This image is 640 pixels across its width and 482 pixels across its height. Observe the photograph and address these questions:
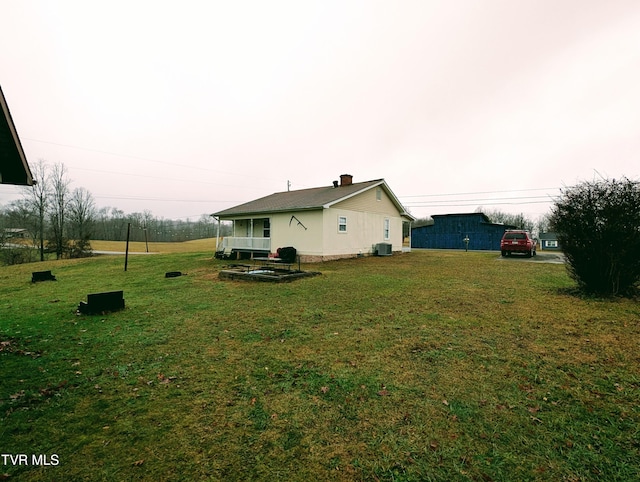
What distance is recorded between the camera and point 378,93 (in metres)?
18.7

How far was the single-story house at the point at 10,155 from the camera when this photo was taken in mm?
4950

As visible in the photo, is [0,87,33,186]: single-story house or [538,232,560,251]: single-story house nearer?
[0,87,33,186]: single-story house

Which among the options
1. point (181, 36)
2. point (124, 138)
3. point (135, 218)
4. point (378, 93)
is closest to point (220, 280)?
point (181, 36)

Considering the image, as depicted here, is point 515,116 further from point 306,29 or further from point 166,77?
point 166,77

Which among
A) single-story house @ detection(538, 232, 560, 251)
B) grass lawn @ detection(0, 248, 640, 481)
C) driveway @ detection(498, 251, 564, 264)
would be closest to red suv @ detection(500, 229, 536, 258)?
driveway @ detection(498, 251, 564, 264)

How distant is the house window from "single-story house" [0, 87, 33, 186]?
49.1 feet

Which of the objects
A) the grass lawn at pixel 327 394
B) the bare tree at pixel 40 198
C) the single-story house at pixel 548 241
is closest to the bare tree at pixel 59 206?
the bare tree at pixel 40 198

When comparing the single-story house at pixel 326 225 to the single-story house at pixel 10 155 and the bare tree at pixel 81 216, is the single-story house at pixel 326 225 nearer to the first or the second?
the single-story house at pixel 10 155

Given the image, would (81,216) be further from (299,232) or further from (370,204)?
(370,204)

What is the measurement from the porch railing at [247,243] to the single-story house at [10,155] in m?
14.4

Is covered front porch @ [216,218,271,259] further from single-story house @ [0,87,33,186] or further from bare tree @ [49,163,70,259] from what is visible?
bare tree @ [49,163,70,259]

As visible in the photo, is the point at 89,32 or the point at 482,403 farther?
the point at 89,32

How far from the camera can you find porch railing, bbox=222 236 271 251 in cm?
2025

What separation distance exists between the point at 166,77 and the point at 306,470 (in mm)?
21101
